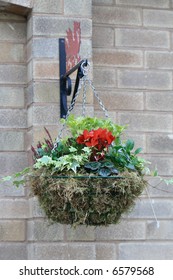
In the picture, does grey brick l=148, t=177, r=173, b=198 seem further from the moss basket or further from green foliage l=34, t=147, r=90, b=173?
green foliage l=34, t=147, r=90, b=173

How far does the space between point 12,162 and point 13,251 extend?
0.50m

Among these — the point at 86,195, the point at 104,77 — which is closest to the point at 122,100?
the point at 104,77

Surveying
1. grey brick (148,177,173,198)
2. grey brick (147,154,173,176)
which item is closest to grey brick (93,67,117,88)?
grey brick (147,154,173,176)

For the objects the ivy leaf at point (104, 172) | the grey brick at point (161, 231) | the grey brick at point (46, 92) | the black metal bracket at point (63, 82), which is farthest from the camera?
the grey brick at point (161, 231)

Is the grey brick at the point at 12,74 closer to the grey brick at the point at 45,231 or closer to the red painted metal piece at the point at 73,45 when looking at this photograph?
the red painted metal piece at the point at 73,45

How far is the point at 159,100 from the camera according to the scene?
15.9 feet

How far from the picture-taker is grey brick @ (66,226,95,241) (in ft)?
14.3

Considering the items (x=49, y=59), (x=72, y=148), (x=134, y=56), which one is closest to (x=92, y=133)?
(x=72, y=148)

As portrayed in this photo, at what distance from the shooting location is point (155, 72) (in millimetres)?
4852

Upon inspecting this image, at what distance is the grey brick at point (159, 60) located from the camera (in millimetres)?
4848

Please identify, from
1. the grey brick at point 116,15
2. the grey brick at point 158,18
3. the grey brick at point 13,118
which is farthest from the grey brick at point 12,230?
the grey brick at point 158,18

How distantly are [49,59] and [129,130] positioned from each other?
0.69m

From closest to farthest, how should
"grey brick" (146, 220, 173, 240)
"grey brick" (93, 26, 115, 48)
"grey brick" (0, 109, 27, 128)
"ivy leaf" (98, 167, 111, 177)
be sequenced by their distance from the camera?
"ivy leaf" (98, 167, 111, 177), "grey brick" (0, 109, 27, 128), "grey brick" (146, 220, 173, 240), "grey brick" (93, 26, 115, 48)

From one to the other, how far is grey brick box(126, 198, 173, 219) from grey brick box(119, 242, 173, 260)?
6.4 inches
